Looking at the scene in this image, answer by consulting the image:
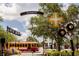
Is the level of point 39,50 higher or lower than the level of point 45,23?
lower

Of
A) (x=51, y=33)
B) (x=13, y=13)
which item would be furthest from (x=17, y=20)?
(x=51, y=33)

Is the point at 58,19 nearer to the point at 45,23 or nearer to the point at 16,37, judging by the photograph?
the point at 45,23

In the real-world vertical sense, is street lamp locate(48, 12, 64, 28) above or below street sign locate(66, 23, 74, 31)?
above

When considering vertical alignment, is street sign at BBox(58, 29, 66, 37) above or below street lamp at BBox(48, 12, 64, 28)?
below

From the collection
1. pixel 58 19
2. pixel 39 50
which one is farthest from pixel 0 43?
pixel 58 19

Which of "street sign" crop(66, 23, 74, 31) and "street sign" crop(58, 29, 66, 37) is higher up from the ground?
"street sign" crop(66, 23, 74, 31)

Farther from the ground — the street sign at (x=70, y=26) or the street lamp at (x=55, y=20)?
the street lamp at (x=55, y=20)

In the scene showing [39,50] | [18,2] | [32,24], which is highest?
[18,2]

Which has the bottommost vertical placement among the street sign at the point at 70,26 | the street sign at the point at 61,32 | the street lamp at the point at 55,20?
the street sign at the point at 61,32

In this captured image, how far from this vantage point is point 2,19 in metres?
0.97

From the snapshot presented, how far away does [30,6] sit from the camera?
98 cm

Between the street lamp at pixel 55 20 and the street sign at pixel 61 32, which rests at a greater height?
the street lamp at pixel 55 20

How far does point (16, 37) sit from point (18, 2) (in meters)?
0.17

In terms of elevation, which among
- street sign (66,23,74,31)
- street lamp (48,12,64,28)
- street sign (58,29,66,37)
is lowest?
street sign (58,29,66,37)
